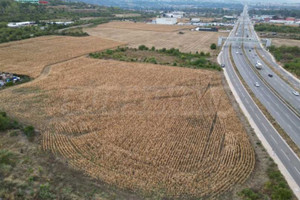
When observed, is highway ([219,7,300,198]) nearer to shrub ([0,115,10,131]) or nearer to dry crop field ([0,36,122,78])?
shrub ([0,115,10,131])

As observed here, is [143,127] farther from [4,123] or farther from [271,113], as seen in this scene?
[271,113]

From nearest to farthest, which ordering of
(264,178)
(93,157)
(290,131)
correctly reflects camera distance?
(264,178)
(93,157)
(290,131)

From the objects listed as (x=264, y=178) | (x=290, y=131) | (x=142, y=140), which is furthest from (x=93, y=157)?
(x=290, y=131)

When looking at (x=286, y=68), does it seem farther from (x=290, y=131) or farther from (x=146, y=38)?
(x=146, y=38)

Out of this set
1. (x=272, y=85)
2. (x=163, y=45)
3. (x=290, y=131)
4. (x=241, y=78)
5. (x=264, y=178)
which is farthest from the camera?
(x=163, y=45)

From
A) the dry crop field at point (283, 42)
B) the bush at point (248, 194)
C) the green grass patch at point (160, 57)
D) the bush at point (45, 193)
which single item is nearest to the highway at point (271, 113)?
the bush at point (248, 194)

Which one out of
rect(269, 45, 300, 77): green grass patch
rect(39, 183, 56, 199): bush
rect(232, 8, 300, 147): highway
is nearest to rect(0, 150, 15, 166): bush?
rect(39, 183, 56, 199): bush

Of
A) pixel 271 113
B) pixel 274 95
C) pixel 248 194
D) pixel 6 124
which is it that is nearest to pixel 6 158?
pixel 6 124
